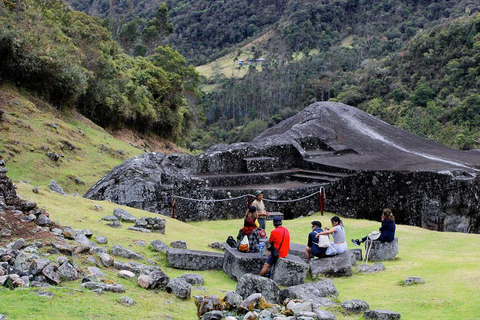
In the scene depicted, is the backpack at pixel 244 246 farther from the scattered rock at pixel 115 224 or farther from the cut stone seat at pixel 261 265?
the scattered rock at pixel 115 224

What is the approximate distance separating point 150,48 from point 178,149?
32.9 meters

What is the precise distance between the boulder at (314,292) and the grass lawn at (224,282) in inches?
9.2

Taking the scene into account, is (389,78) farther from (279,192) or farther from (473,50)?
(279,192)

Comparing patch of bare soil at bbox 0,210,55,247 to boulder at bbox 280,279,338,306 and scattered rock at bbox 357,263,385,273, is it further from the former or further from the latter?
scattered rock at bbox 357,263,385,273

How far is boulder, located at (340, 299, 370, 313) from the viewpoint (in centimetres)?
729

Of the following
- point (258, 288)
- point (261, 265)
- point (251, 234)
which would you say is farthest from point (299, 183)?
point (258, 288)

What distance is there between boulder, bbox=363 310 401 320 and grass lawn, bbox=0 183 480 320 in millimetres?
250

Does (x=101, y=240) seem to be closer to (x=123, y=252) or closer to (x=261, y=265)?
(x=123, y=252)

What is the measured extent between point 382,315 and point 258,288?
171 cm

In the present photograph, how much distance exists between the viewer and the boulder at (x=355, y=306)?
729 cm

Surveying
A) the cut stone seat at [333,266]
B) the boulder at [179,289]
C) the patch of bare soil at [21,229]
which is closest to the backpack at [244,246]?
the cut stone seat at [333,266]

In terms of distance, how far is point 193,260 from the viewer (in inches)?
388

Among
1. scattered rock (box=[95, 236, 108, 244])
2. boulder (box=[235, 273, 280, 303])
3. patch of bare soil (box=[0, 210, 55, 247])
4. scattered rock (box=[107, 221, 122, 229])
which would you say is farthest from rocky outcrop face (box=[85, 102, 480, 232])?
boulder (box=[235, 273, 280, 303])

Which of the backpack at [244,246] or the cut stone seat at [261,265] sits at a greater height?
the backpack at [244,246]
